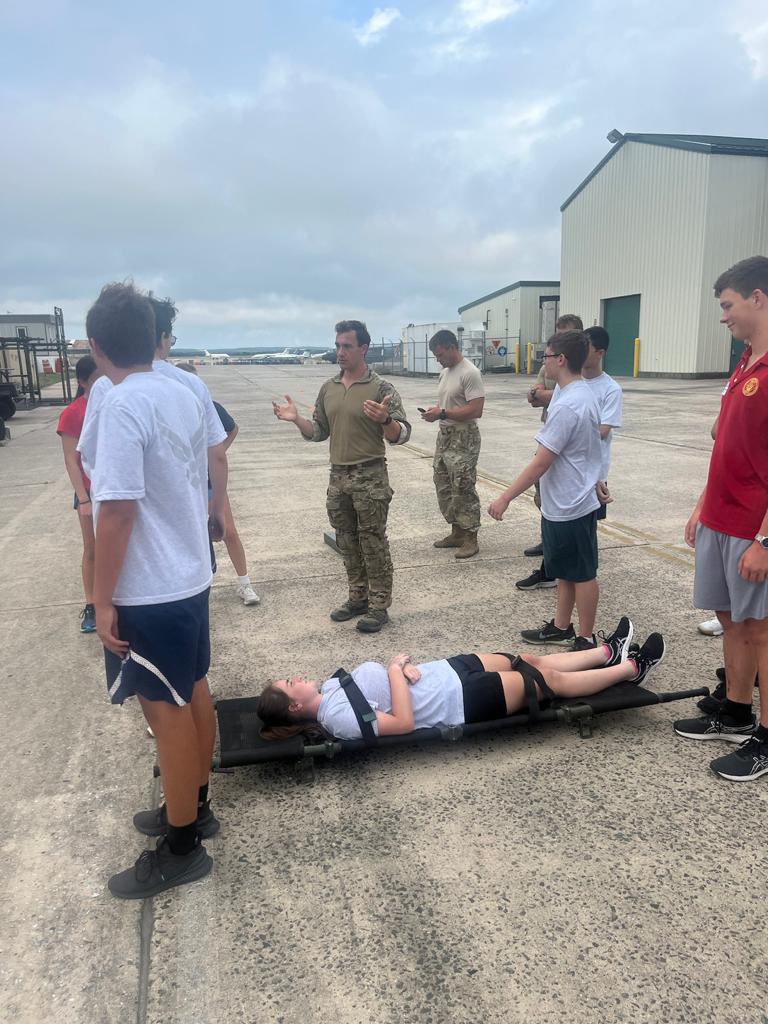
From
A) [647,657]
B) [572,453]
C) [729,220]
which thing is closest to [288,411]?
[572,453]

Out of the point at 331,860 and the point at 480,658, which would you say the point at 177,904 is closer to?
the point at 331,860

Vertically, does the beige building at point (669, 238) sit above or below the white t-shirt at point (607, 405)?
above

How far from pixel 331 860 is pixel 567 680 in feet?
4.44

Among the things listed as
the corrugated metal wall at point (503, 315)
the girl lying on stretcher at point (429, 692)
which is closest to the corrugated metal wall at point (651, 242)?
the corrugated metal wall at point (503, 315)

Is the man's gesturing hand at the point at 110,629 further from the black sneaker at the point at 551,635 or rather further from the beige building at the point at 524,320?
the beige building at the point at 524,320

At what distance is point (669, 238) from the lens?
26.4 m

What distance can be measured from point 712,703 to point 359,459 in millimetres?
2436

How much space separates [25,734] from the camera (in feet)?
11.0

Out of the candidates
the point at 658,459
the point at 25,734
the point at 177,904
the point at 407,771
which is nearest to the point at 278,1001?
the point at 177,904

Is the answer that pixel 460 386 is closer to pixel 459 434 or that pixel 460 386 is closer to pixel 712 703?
pixel 459 434

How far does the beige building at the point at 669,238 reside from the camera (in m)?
24.8

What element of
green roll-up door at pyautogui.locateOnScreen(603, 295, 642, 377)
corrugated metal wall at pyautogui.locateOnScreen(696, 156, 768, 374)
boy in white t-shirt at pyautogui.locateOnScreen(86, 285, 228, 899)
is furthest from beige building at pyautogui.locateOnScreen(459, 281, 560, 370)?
boy in white t-shirt at pyautogui.locateOnScreen(86, 285, 228, 899)

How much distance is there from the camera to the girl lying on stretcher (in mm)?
2889

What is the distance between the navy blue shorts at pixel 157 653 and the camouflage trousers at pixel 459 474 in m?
3.96
